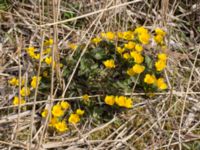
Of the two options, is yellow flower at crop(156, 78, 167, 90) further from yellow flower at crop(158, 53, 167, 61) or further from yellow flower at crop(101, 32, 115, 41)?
yellow flower at crop(101, 32, 115, 41)

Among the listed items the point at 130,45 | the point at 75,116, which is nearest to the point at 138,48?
the point at 130,45

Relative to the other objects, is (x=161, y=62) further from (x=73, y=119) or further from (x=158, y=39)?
(x=73, y=119)

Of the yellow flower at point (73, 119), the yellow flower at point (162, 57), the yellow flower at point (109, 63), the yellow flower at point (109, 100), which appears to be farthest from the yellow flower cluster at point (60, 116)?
the yellow flower at point (162, 57)

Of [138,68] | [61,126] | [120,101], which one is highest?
[138,68]

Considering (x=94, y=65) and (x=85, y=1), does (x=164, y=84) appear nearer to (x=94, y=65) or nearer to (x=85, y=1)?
(x=94, y=65)

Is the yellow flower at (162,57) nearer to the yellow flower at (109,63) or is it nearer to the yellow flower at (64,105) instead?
the yellow flower at (109,63)

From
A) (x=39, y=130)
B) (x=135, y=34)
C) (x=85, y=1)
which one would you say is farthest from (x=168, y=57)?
(x=39, y=130)
